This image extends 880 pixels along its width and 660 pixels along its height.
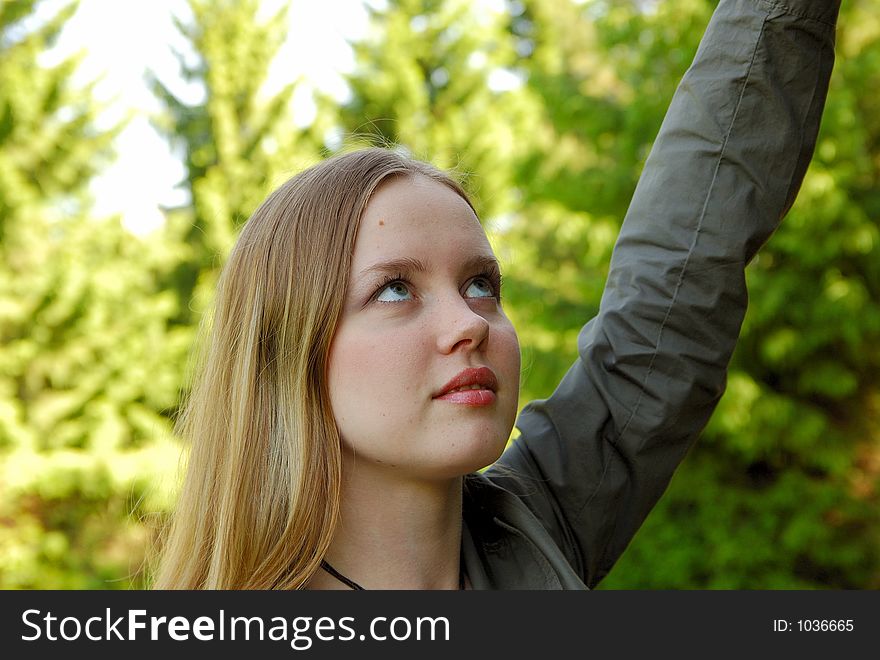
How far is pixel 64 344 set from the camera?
33.9ft

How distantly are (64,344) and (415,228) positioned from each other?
10123 mm

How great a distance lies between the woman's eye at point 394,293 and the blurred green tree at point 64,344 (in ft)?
29.9

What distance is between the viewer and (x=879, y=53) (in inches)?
273

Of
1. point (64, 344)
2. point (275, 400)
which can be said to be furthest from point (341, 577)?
point (64, 344)

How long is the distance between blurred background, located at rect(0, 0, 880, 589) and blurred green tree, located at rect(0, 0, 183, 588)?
3 cm

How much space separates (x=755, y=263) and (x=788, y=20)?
6.48 m

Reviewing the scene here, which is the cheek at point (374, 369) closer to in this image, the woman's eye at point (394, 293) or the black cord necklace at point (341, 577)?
the woman's eye at point (394, 293)

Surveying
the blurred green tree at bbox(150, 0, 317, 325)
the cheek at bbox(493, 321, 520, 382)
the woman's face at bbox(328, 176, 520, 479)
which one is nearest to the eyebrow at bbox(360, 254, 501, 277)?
the woman's face at bbox(328, 176, 520, 479)

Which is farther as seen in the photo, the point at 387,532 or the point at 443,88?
the point at 443,88

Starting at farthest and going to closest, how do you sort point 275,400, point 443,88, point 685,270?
point 443,88 < point 685,270 < point 275,400

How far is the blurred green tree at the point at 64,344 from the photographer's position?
31.7ft

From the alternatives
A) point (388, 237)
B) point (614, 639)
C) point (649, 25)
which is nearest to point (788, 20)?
point (388, 237)

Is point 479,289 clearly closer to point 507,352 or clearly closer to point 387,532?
point 507,352

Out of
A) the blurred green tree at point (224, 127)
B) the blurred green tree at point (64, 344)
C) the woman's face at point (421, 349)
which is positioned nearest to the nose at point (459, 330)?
the woman's face at point (421, 349)
